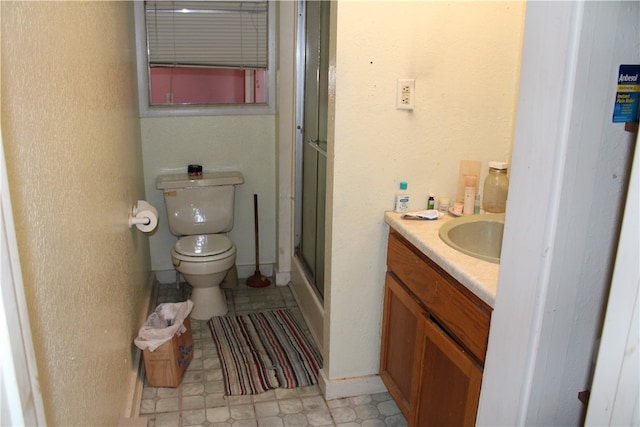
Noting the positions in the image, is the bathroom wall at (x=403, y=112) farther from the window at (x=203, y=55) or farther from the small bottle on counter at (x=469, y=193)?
the window at (x=203, y=55)

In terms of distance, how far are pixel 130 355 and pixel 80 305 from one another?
1.08 m

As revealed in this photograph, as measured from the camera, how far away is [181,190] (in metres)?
3.22

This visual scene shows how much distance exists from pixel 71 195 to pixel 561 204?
111 cm

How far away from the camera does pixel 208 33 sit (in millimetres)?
3244

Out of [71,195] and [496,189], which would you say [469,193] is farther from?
[71,195]

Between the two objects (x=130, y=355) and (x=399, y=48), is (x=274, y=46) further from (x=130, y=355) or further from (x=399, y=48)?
(x=130, y=355)

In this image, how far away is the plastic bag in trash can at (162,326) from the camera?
238 cm

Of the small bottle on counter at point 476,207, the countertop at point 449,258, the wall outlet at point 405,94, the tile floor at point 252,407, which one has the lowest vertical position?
the tile floor at point 252,407

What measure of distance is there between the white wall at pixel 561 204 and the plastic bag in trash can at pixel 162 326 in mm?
1611

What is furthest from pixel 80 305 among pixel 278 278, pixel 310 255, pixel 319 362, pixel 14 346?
pixel 278 278

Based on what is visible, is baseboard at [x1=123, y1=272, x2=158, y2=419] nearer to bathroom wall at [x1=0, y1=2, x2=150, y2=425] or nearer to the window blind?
bathroom wall at [x1=0, y1=2, x2=150, y2=425]

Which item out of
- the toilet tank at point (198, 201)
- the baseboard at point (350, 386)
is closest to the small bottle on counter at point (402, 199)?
the baseboard at point (350, 386)

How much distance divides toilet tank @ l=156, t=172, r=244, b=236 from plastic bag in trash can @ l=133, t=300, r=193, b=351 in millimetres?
727

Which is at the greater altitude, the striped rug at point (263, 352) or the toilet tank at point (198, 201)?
the toilet tank at point (198, 201)
